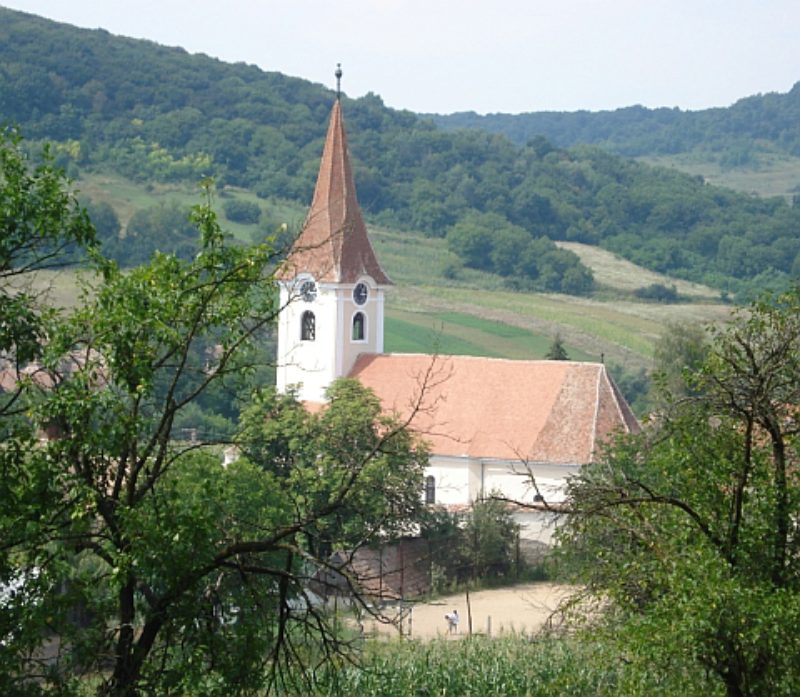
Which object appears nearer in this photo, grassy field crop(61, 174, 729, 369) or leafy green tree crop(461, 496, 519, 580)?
leafy green tree crop(461, 496, 519, 580)

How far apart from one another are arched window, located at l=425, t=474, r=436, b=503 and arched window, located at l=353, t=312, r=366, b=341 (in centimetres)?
567

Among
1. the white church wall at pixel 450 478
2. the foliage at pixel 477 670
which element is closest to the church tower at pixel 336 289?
the white church wall at pixel 450 478

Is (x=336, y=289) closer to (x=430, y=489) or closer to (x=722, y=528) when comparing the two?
(x=430, y=489)

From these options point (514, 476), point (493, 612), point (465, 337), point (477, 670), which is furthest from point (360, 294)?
point (465, 337)

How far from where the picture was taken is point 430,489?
43.8 meters

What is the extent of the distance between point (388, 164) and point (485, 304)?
47.9 m

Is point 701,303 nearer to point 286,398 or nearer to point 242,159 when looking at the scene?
point 242,159

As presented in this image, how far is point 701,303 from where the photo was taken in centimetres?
10344

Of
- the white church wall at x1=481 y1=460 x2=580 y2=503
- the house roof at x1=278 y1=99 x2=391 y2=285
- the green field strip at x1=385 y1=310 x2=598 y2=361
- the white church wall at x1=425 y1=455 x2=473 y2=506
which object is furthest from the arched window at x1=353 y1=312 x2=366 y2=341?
the green field strip at x1=385 y1=310 x2=598 y2=361

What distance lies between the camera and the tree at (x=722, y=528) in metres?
13.1

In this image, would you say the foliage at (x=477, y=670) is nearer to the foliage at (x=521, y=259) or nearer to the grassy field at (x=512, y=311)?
the grassy field at (x=512, y=311)

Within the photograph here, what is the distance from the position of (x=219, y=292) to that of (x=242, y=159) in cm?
11145

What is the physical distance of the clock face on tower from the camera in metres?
46.7

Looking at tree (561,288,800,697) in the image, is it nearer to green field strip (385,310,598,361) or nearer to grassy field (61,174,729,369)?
grassy field (61,174,729,369)
